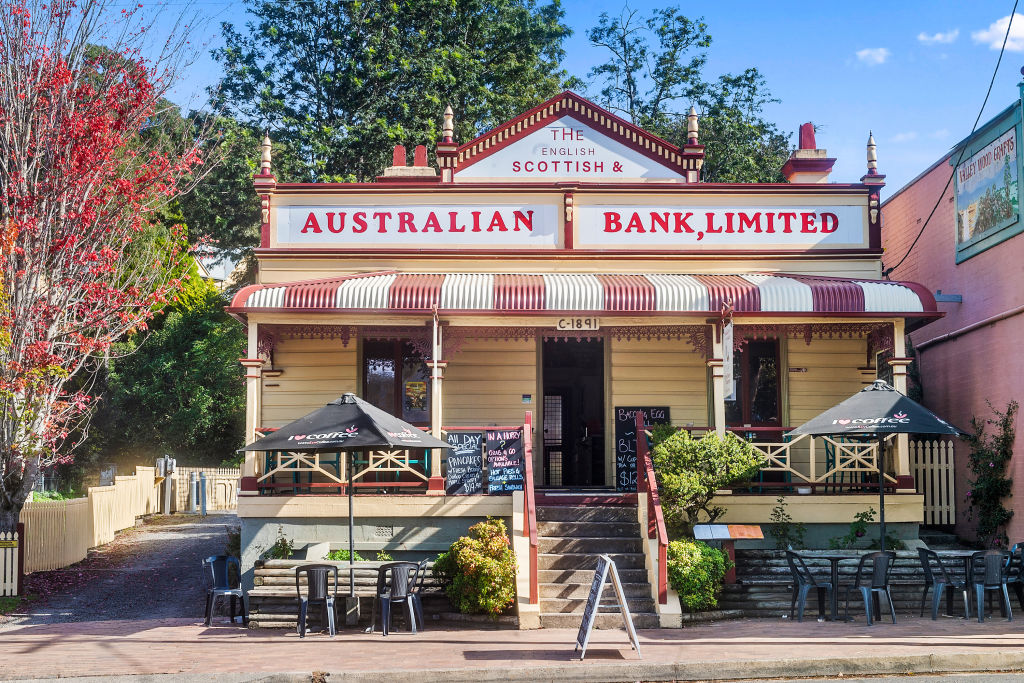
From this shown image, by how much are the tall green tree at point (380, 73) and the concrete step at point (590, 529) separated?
1851cm

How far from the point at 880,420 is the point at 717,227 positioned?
5.42m

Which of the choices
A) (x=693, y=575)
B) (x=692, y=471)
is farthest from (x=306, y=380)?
(x=693, y=575)

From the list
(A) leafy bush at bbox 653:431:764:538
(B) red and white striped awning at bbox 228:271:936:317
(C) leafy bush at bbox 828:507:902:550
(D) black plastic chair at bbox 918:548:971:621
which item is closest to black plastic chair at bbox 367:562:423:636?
(A) leafy bush at bbox 653:431:764:538

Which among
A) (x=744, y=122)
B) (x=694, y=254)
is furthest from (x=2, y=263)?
(x=744, y=122)

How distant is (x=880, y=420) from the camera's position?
Result: 12.4 meters

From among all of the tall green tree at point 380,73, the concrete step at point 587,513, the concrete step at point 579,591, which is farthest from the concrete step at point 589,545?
the tall green tree at point 380,73

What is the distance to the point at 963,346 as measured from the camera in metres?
→ 17.2

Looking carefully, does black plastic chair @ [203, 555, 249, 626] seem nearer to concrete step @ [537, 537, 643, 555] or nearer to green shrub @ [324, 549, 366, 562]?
green shrub @ [324, 549, 366, 562]

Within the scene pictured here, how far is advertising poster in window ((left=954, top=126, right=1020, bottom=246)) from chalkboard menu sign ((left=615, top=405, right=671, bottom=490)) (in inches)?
231

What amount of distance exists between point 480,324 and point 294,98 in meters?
20.7

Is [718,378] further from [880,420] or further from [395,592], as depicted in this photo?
[395,592]

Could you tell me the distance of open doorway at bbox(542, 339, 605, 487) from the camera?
58.3 ft

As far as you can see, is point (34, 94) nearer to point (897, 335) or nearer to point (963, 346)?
point (897, 335)

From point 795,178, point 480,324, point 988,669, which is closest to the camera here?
point 988,669
